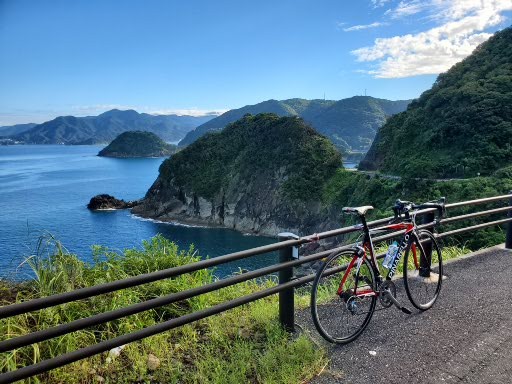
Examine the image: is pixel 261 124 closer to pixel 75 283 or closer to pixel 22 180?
pixel 22 180

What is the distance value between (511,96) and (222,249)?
2125 inches

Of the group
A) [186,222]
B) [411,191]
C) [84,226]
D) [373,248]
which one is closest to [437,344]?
[373,248]

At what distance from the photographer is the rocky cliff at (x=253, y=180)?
3194 inches

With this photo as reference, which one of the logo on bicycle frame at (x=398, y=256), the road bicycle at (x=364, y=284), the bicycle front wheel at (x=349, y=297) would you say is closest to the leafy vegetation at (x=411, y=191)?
the road bicycle at (x=364, y=284)

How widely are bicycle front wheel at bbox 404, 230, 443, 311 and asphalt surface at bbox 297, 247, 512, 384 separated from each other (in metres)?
0.15

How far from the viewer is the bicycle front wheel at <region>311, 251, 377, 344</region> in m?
4.22

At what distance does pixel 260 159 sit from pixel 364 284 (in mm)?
91125

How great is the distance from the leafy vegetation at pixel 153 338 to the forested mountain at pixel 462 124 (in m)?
58.9

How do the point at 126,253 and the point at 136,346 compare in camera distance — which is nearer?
the point at 136,346

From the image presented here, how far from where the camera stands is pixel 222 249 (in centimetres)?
6575

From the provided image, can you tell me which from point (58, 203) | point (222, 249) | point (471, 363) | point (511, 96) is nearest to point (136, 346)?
point (471, 363)

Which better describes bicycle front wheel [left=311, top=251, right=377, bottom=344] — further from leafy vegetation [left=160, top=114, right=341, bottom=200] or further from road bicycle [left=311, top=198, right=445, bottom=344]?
leafy vegetation [left=160, top=114, right=341, bottom=200]

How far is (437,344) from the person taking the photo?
4273 mm

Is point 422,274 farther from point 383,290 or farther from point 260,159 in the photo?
point 260,159
